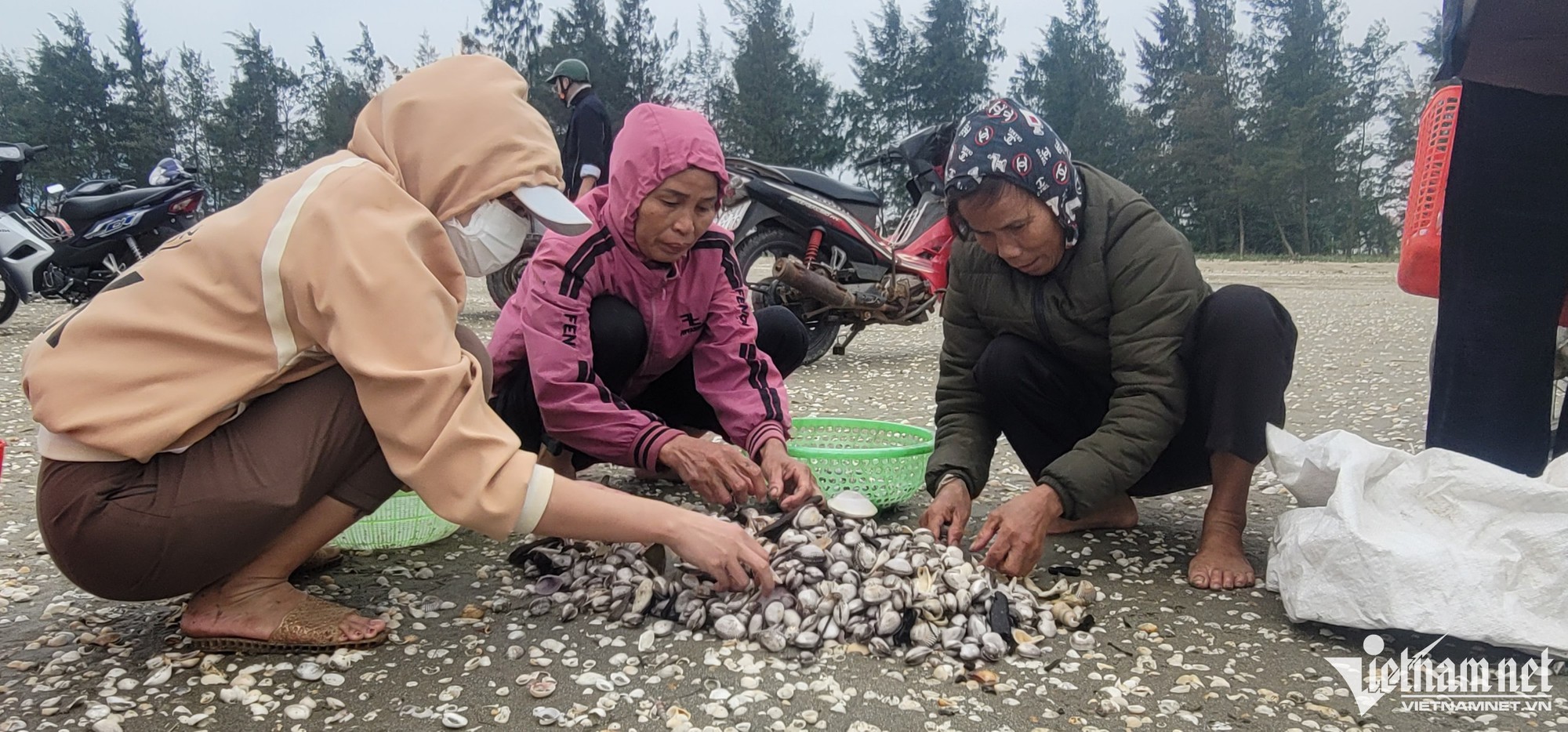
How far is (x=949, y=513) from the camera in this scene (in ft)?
7.80

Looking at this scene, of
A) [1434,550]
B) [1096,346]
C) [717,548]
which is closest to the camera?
[717,548]

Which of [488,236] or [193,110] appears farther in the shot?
[193,110]

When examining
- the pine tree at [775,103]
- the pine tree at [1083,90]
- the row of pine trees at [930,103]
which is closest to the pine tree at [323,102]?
the row of pine trees at [930,103]

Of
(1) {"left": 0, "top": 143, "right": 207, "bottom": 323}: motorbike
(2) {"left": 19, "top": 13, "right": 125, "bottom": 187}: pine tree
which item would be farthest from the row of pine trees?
(1) {"left": 0, "top": 143, "right": 207, "bottom": 323}: motorbike

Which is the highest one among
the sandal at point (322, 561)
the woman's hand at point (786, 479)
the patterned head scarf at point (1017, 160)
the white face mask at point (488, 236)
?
the patterned head scarf at point (1017, 160)

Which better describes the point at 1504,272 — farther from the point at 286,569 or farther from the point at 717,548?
the point at 286,569

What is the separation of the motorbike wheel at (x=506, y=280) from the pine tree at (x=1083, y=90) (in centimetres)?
2851

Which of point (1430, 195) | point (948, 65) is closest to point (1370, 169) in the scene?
point (948, 65)

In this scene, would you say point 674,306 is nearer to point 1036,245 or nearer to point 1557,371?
point 1036,245

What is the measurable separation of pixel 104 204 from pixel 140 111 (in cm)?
2660

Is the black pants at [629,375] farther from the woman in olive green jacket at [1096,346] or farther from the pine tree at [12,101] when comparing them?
the pine tree at [12,101]

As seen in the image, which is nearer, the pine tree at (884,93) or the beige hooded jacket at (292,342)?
the beige hooded jacket at (292,342)

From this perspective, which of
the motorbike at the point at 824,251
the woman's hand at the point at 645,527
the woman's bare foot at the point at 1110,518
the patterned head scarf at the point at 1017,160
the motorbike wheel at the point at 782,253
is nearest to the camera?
the woman's hand at the point at 645,527

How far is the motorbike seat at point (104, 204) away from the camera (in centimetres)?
779
